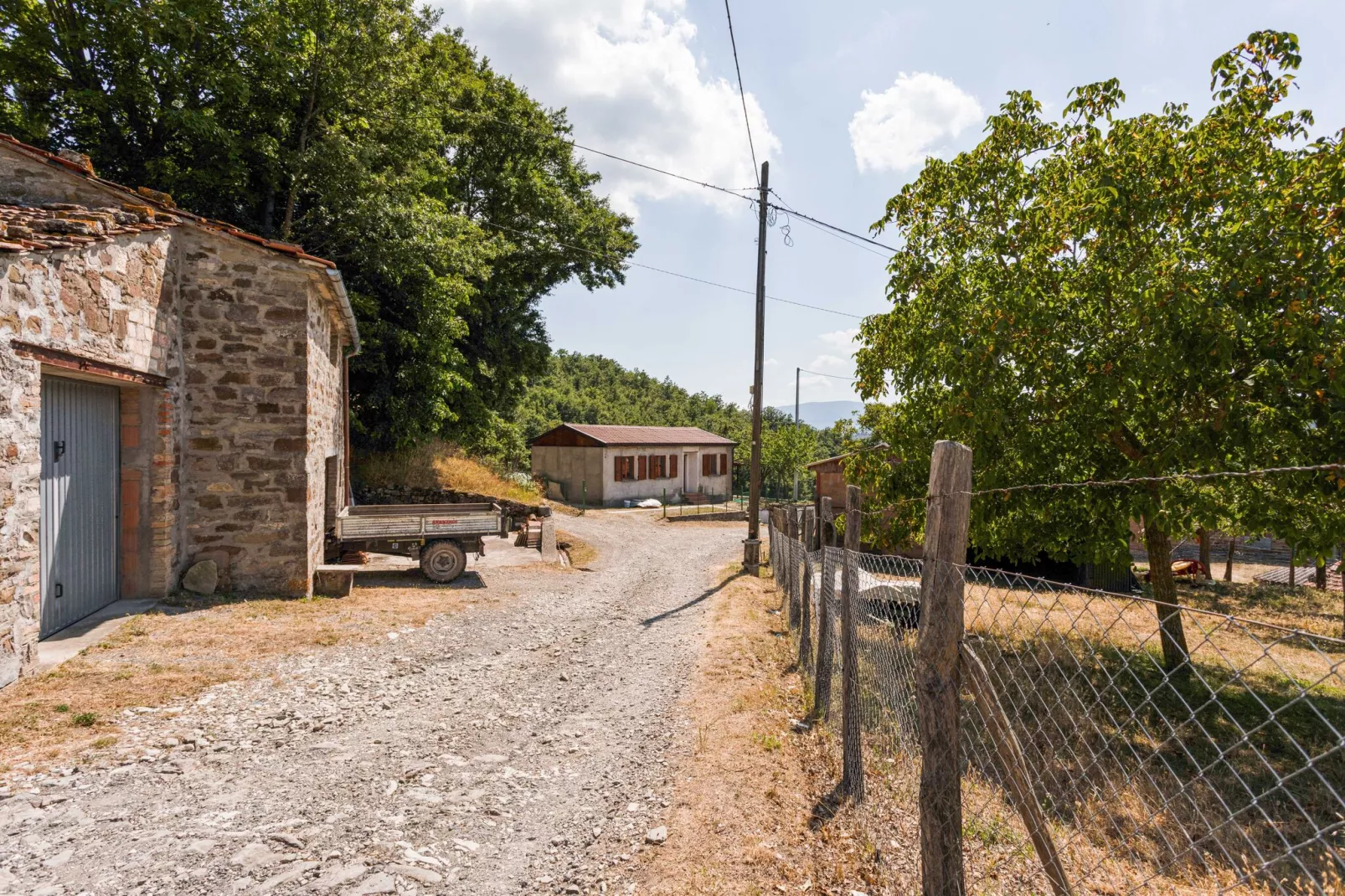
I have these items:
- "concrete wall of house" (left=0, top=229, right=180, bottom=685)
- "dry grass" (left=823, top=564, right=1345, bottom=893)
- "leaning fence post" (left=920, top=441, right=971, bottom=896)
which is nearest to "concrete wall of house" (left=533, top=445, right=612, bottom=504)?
"dry grass" (left=823, top=564, right=1345, bottom=893)

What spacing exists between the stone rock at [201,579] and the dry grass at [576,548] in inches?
256

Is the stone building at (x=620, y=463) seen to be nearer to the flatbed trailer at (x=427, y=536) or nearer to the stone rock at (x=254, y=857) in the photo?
the flatbed trailer at (x=427, y=536)

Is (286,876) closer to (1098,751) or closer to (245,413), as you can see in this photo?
(1098,751)

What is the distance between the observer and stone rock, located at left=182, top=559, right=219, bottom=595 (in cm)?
847

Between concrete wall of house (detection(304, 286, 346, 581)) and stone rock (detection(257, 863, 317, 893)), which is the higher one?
concrete wall of house (detection(304, 286, 346, 581))

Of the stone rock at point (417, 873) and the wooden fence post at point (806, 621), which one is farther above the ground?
the wooden fence post at point (806, 621)

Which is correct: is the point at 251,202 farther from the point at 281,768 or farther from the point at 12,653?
the point at 281,768

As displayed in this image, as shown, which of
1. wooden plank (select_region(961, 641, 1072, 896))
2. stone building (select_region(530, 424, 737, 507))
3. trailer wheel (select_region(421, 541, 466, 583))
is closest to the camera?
wooden plank (select_region(961, 641, 1072, 896))

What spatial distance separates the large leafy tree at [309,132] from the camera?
12992mm

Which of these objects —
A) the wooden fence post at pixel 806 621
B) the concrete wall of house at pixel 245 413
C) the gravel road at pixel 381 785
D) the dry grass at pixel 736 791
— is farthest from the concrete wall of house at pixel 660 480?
the wooden fence post at pixel 806 621

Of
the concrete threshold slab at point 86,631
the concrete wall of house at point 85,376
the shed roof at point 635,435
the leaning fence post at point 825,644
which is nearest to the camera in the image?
the concrete wall of house at point 85,376

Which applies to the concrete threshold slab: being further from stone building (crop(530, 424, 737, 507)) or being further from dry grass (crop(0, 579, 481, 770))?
stone building (crop(530, 424, 737, 507))

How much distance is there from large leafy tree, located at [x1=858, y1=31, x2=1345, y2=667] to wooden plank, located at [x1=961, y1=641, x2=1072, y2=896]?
15.2 feet

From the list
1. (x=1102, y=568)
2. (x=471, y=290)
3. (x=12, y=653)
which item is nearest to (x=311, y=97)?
(x=471, y=290)
